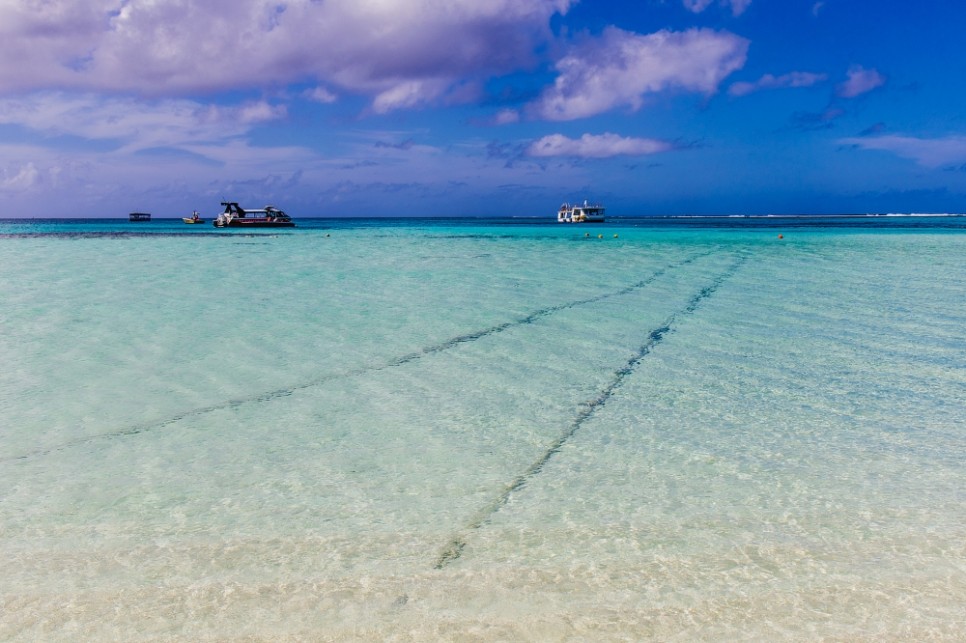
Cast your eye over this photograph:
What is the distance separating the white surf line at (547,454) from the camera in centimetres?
369

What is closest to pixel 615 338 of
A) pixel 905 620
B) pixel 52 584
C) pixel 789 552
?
pixel 789 552

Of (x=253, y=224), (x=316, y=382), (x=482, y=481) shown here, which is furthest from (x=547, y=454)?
(x=253, y=224)

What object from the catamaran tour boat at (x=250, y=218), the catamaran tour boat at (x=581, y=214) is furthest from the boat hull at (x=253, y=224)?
the catamaran tour boat at (x=581, y=214)

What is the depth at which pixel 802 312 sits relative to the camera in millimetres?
12281

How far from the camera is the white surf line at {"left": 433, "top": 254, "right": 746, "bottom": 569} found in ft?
12.1

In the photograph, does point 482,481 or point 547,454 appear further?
point 547,454

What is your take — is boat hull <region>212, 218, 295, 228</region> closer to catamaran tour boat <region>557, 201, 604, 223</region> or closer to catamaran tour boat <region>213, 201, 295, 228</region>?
catamaran tour boat <region>213, 201, 295, 228</region>

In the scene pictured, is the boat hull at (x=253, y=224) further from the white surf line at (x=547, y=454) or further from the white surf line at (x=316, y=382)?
the white surf line at (x=547, y=454)

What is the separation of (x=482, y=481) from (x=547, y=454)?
28.6 inches

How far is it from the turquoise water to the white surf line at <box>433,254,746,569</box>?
0.03m

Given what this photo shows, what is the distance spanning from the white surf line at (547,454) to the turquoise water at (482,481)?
0.09 feet

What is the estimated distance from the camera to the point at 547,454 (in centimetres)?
Result: 516

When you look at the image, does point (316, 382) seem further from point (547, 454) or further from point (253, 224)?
point (253, 224)

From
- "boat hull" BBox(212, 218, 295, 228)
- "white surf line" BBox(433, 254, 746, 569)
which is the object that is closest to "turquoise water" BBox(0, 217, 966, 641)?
"white surf line" BBox(433, 254, 746, 569)
